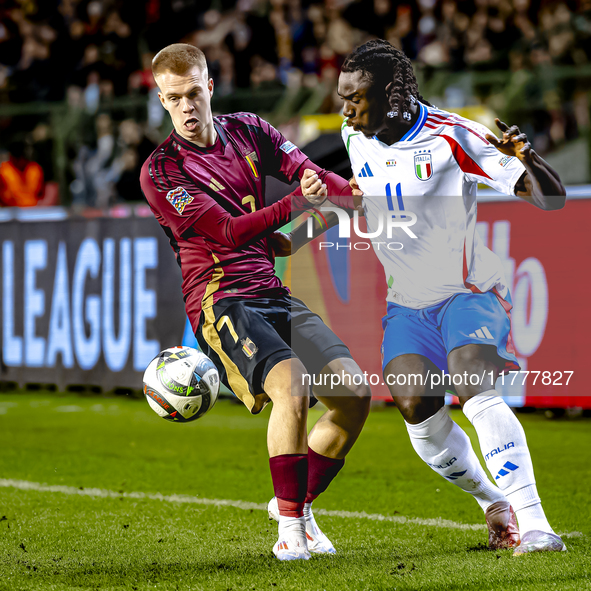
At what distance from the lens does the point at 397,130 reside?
4004 mm

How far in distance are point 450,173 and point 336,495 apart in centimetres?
240

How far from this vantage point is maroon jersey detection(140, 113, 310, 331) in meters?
4.08

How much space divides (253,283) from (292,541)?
3.91 feet

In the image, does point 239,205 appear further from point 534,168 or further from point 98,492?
point 98,492

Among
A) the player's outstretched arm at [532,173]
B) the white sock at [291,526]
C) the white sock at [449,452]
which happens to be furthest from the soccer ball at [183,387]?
the player's outstretched arm at [532,173]

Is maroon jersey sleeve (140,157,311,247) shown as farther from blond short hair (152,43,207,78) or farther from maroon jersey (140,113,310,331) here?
blond short hair (152,43,207,78)

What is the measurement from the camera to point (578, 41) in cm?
928

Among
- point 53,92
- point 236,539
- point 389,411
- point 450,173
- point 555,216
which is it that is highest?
point 53,92

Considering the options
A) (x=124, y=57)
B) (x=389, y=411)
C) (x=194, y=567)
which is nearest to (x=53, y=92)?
(x=124, y=57)

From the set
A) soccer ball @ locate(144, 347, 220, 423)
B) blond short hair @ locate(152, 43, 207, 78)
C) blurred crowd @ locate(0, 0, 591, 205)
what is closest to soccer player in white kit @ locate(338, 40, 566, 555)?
blond short hair @ locate(152, 43, 207, 78)

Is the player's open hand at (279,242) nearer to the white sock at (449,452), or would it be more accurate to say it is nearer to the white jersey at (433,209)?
the white jersey at (433,209)

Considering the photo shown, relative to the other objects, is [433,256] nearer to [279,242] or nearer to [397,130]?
[397,130]

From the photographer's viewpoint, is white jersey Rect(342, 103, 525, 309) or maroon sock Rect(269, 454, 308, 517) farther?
white jersey Rect(342, 103, 525, 309)

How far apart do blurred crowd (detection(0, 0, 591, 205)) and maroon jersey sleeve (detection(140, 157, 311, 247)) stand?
510 centimetres
